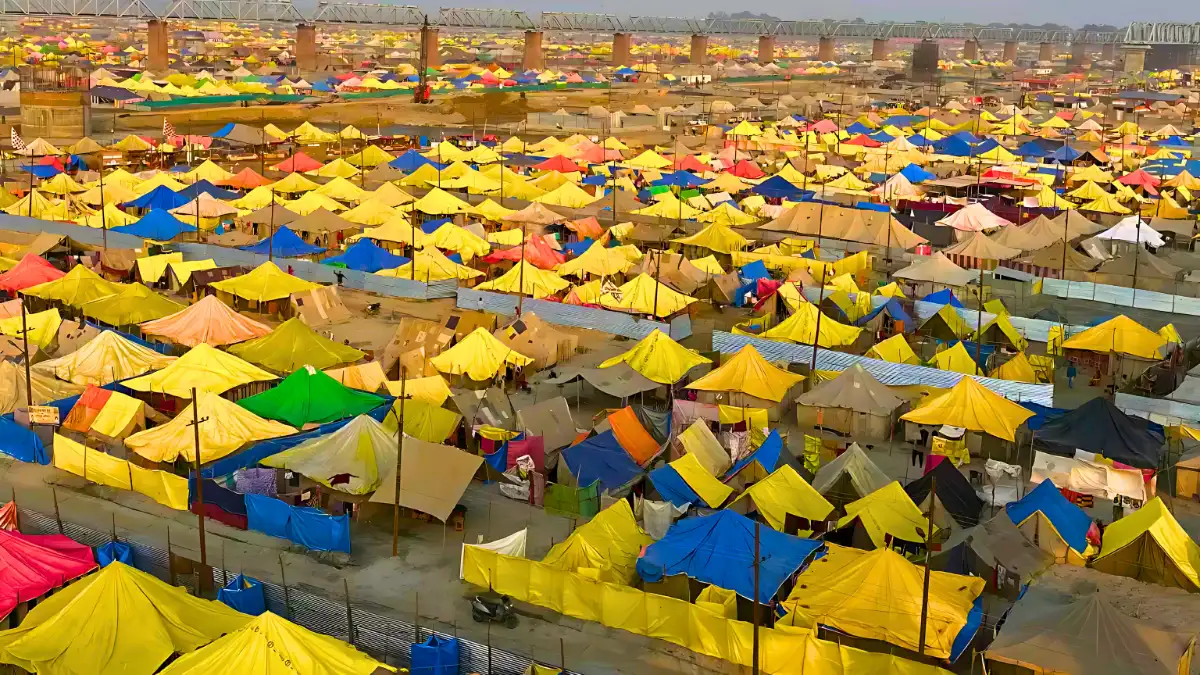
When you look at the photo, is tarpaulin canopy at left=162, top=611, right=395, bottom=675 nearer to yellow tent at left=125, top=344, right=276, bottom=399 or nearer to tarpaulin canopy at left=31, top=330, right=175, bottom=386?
yellow tent at left=125, top=344, right=276, bottom=399

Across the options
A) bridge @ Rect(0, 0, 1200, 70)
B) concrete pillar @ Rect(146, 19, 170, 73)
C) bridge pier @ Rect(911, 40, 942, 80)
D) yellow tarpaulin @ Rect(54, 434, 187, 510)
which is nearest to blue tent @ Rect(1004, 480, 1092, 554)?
yellow tarpaulin @ Rect(54, 434, 187, 510)

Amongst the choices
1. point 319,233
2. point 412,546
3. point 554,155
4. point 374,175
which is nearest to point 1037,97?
point 554,155

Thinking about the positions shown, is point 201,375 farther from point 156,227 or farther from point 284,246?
point 156,227

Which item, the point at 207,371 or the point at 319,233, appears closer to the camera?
the point at 207,371

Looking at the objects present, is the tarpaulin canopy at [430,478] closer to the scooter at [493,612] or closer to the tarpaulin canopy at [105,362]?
the scooter at [493,612]

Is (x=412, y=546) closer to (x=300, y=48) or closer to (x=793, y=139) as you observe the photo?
(x=793, y=139)

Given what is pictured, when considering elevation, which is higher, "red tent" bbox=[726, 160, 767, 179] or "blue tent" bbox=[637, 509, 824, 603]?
→ "red tent" bbox=[726, 160, 767, 179]
